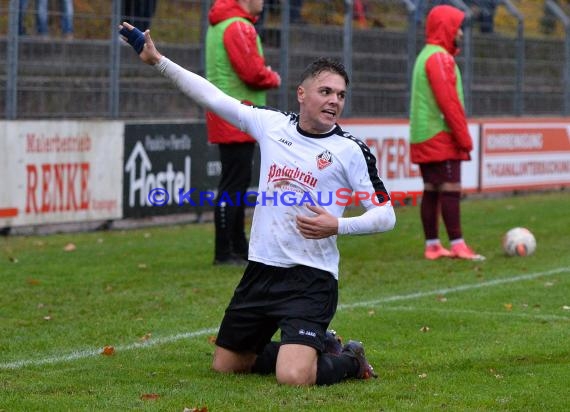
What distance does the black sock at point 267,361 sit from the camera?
7035 mm

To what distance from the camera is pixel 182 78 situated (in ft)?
23.1

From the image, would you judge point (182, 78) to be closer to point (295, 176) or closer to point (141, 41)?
point (141, 41)

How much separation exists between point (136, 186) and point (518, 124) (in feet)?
26.2

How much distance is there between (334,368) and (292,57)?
11.3 metres

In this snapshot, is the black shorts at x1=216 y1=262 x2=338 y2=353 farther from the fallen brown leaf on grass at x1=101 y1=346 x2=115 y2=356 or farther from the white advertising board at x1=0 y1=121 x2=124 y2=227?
the white advertising board at x1=0 y1=121 x2=124 y2=227

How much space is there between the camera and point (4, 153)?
44.6 ft

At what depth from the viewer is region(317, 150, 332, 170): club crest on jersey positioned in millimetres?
6945

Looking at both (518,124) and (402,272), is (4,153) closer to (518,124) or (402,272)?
(402,272)

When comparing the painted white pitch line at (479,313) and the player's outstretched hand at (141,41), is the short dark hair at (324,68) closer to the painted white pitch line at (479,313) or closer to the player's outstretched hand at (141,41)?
the player's outstretched hand at (141,41)

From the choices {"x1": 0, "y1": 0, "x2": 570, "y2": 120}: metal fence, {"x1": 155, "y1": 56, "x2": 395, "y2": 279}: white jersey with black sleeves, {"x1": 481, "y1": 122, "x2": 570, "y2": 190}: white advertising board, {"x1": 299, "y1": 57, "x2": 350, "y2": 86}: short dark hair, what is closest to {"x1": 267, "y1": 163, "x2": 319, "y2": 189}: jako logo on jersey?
{"x1": 155, "y1": 56, "x2": 395, "y2": 279}: white jersey with black sleeves

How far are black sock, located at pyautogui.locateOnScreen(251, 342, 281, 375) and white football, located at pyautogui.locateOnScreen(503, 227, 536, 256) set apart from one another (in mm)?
5831

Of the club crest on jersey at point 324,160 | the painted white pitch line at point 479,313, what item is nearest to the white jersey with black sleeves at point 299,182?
the club crest on jersey at point 324,160

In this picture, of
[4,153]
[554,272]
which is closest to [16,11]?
[4,153]

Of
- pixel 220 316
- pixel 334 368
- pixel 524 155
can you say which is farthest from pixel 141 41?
pixel 524 155
